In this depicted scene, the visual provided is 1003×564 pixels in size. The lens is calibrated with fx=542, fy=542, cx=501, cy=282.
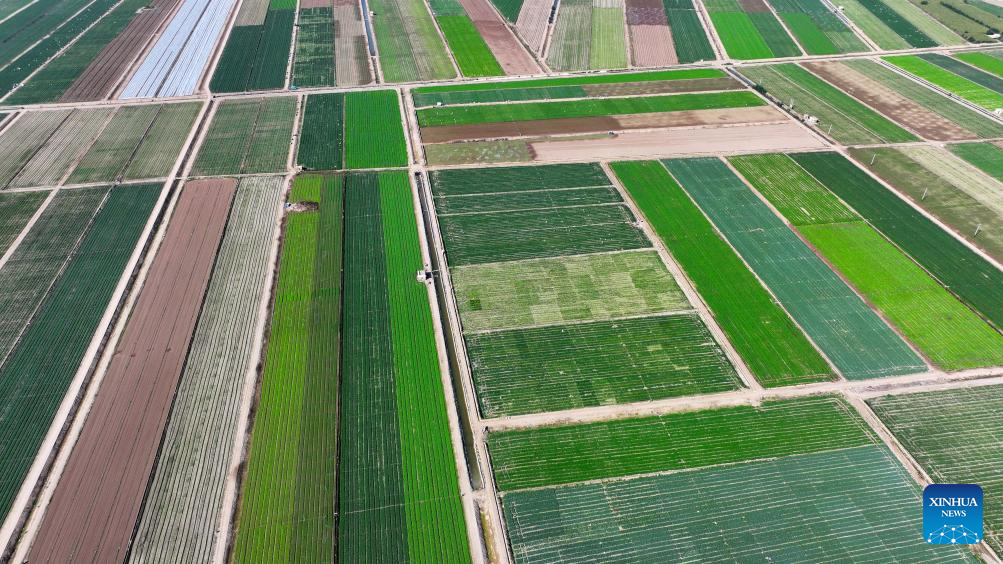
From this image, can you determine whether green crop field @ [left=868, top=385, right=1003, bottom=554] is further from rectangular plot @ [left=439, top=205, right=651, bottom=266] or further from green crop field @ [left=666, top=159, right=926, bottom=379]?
rectangular plot @ [left=439, top=205, right=651, bottom=266]

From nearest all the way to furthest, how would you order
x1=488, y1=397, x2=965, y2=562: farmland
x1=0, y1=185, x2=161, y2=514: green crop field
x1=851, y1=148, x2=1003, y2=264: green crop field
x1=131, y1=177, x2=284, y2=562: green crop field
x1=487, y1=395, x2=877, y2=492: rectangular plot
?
x1=488, y1=397, x2=965, y2=562: farmland
x1=131, y1=177, x2=284, y2=562: green crop field
x1=487, y1=395, x2=877, y2=492: rectangular plot
x1=0, y1=185, x2=161, y2=514: green crop field
x1=851, y1=148, x2=1003, y2=264: green crop field

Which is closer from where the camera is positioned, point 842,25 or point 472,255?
point 472,255

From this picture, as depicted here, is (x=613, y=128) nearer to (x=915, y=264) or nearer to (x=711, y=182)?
(x=711, y=182)

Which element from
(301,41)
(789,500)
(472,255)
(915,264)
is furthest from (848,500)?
(301,41)

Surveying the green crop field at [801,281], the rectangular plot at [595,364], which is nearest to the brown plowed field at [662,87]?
the green crop field at [801,281]

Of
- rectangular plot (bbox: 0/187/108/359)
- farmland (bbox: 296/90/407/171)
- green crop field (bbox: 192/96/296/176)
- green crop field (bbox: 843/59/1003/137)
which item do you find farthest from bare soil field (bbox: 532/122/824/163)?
rectangular plot (bbox: 0/187/108/359)

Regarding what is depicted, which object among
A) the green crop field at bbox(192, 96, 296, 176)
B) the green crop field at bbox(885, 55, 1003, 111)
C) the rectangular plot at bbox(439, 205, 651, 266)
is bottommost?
the rectangular plot at bbox(439, 205, 651, 266)
